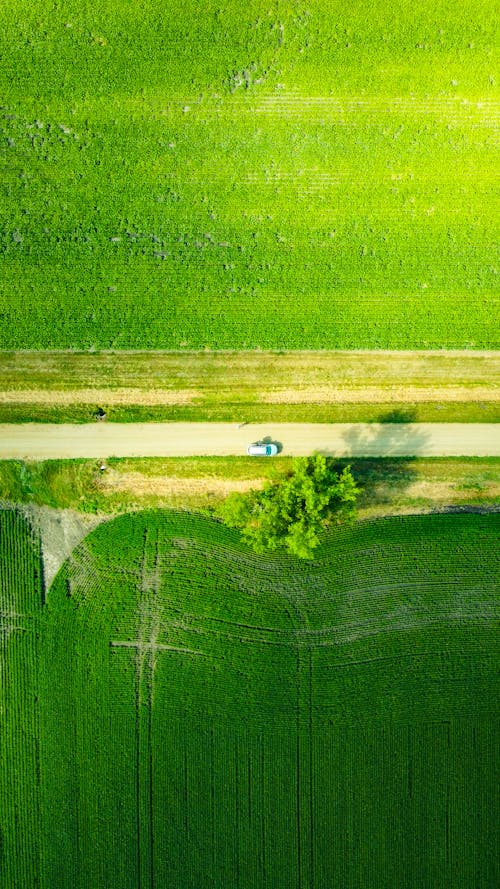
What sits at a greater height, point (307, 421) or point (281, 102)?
point (281, 102)

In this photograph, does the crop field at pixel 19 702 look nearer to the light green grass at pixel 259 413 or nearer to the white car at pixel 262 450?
the light green grass at pixel 259 413

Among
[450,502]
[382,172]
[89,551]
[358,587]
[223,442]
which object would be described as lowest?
[358,587]

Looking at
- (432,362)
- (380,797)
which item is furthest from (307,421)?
(380,797)

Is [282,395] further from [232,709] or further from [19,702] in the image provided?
[19,702]

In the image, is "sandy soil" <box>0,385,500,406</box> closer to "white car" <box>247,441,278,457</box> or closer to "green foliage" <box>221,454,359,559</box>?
"white car" <box>247,441,278,457</box>

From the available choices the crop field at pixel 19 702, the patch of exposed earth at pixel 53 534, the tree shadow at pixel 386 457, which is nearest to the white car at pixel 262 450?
the tree shadow at pixel 386 457

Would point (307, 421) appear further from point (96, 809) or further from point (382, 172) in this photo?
point (96, 809)

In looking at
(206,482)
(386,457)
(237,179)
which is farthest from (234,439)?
(237,179)

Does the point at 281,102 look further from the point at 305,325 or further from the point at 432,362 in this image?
the point at 432,362
